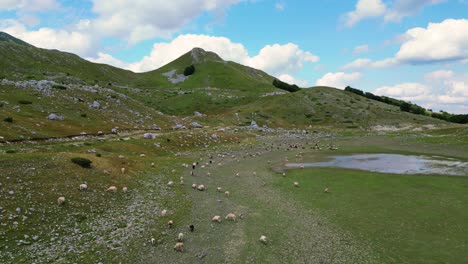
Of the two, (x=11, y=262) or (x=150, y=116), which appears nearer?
(x=11, y=262)

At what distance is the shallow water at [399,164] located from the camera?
4244cm

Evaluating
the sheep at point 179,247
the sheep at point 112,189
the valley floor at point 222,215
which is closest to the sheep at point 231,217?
the valley floor at point 222,215

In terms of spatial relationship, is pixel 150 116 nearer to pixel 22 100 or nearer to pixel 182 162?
pixel 22 100

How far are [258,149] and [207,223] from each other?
1636 inches

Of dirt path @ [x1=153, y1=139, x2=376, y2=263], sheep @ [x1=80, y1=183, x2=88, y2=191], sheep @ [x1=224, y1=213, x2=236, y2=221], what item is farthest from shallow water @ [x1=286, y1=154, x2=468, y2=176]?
sheep @ [x1=80, y1=183, x2=88, y2=191]

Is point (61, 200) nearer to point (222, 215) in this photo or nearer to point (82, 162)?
point (82, 162)

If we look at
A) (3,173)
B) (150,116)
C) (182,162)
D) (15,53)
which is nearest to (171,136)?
(182,162)

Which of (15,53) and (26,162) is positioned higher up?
(15,53)

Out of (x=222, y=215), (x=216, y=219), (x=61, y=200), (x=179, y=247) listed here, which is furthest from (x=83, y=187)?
(x=179, y=247)

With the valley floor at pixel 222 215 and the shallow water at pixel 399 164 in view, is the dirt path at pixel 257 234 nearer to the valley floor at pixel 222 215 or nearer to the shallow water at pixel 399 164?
the valley floor at pixel 222 215

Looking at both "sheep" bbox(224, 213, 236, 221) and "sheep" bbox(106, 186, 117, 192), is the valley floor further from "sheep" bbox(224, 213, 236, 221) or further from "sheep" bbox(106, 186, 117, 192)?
"sheep" bbox(224, 213, 236, 221)

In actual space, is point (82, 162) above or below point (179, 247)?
above

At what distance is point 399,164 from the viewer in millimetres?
48625

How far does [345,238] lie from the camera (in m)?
22.0
